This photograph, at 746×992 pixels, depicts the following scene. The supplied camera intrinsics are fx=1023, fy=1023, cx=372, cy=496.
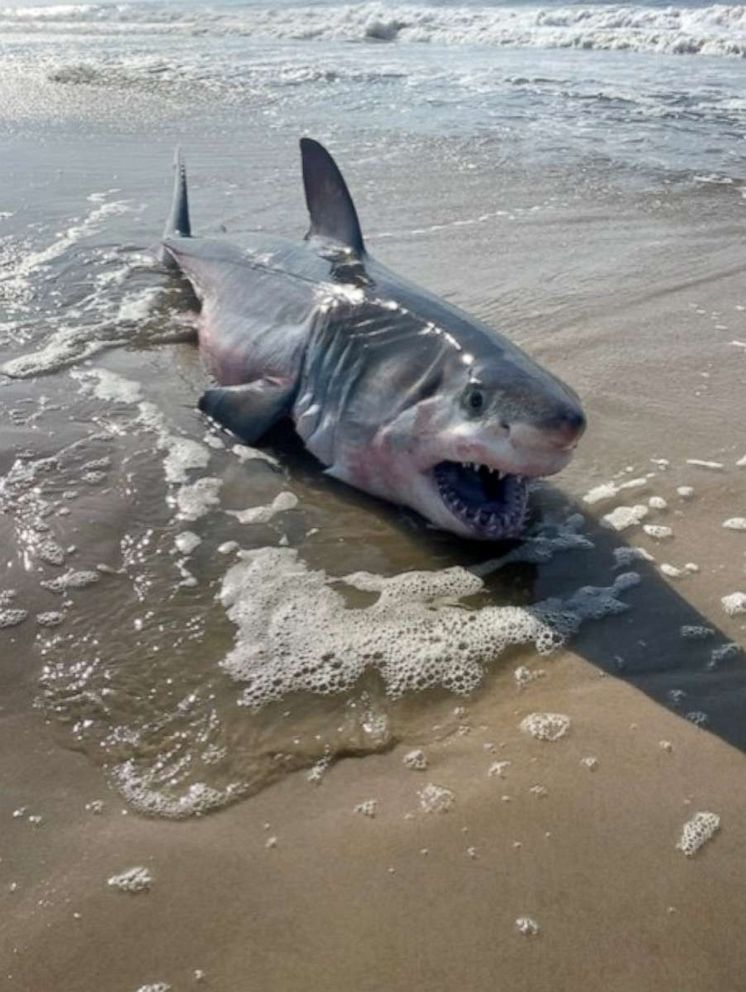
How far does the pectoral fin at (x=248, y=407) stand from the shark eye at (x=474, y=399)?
3.49ft

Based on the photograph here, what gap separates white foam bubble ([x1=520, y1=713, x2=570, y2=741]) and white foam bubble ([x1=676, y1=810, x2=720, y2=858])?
1.27ft

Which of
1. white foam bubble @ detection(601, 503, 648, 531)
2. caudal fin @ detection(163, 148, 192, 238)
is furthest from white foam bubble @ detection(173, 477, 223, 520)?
caudal fin @ detection(163, 148, 192, 238)

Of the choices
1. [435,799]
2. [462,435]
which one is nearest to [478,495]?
[462,435]

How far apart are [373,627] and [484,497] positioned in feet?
2.23

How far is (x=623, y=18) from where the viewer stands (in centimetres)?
1958

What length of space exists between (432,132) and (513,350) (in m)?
6.97

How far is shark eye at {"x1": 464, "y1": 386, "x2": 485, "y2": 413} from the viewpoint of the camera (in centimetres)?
315

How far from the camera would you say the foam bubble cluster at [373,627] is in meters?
2.69

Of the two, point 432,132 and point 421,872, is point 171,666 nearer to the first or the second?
point 421,872

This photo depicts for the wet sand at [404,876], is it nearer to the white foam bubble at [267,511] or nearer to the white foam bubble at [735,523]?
the white foam bubble at [735,523]

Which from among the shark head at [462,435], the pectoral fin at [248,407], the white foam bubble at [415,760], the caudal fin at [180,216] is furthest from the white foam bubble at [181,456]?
the caudal fin at [180,216]

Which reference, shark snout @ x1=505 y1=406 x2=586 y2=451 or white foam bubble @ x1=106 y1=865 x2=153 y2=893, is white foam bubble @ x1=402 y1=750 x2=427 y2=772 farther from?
shark snout @ x1=505 y1=406 x2=586 y2=451

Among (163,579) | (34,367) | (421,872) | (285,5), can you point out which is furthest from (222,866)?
(285,5)

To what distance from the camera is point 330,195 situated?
4.54 metres
